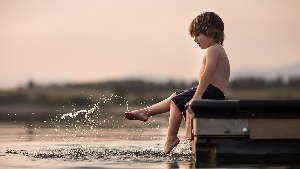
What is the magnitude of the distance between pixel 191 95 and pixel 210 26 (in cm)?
79

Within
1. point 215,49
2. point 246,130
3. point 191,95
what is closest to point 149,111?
point 191,95

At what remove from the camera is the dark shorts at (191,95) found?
976 centimetres

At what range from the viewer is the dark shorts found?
976cm

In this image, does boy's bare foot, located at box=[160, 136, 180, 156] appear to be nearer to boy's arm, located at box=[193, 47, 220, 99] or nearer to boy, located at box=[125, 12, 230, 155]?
boy, located at box=[125, 12, 230, 155]

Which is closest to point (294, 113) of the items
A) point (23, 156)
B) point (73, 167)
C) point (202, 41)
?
point (202, 41)

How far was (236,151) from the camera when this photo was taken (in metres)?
8.98

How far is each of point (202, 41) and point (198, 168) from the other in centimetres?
204

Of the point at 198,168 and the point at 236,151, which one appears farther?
the point at 236,151

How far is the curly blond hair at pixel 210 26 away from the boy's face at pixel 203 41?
35 mm

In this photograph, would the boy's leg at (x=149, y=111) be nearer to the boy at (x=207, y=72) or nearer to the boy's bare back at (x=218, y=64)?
the boy at (x=207, y=72)

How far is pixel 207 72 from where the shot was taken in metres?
9.69

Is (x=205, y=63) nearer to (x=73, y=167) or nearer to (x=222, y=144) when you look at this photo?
(x=222, y=144)

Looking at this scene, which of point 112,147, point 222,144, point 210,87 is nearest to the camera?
point 222,144

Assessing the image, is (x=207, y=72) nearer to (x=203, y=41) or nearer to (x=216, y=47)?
(x=216, y=47)
